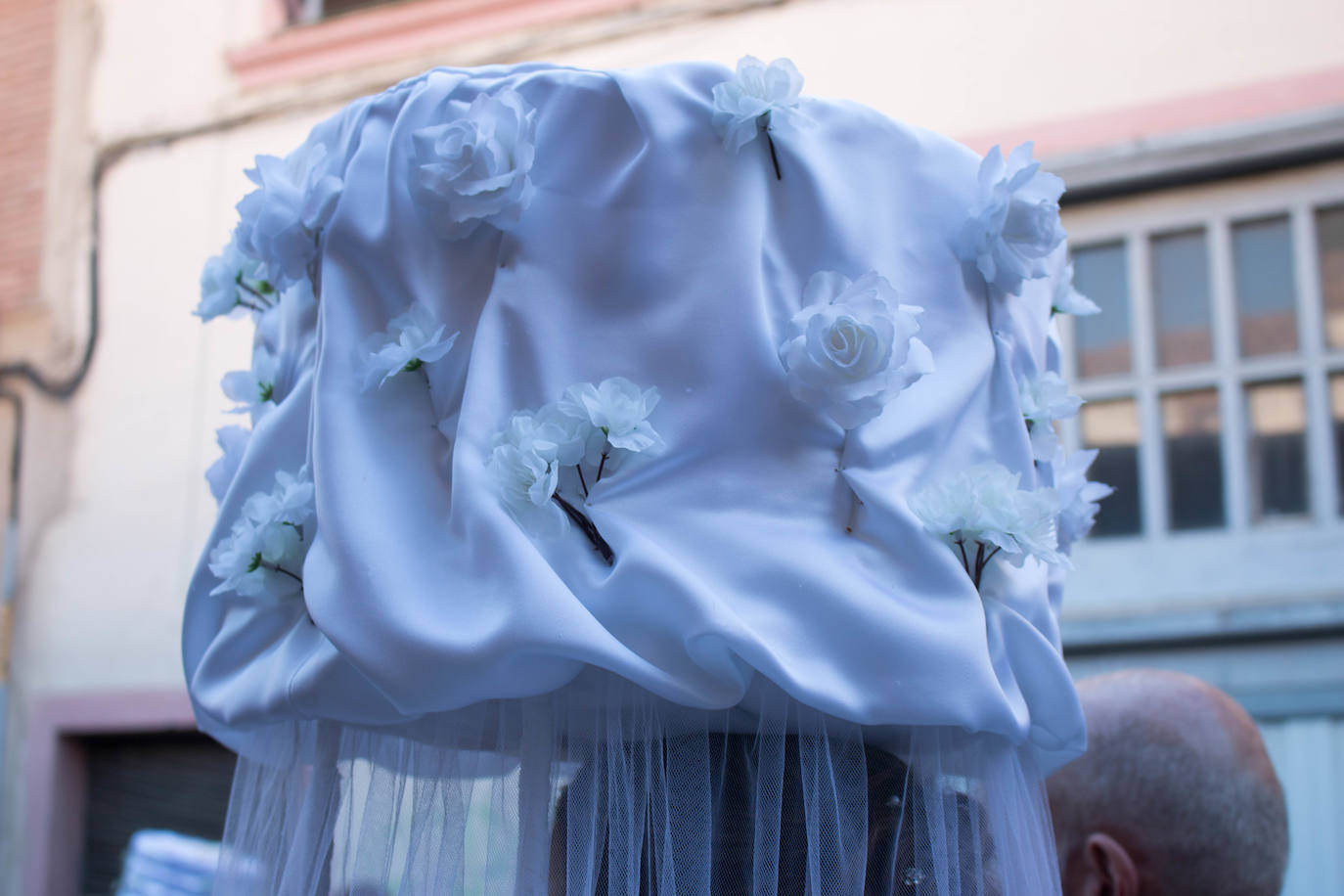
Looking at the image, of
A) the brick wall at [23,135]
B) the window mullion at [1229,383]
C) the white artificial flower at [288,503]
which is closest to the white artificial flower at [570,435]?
the white artificial flower at [288,503]

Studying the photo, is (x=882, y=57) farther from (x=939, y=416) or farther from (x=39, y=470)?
(x=39, y=470)

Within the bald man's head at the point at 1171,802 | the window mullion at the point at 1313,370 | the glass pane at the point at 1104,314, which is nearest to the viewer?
the bald man's head at the point at 1171,802

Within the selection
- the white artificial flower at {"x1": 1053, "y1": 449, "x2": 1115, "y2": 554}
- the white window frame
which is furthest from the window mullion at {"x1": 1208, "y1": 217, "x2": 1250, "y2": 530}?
the white artificial flower at {"x1": 1053, "y1": 449, "x2": 1115, "y2": 554}

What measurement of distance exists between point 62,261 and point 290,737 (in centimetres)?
355

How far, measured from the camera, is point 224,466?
4.23 feet

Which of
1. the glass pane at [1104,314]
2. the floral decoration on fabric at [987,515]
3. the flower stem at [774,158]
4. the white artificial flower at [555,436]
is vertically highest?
the glass pane at [1104,314]

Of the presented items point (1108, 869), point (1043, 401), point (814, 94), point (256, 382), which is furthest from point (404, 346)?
point (814, 94)

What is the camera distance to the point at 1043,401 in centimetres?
120

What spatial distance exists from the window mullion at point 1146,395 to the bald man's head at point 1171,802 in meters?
1.17

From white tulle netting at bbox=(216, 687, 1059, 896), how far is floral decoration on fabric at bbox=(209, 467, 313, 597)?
0.51ft

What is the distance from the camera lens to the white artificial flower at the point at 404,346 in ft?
3.45

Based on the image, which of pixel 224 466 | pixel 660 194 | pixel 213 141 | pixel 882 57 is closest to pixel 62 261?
pixel 213 141

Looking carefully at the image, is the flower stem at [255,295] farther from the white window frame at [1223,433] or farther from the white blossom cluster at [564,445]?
the white window frame at [1223,433]

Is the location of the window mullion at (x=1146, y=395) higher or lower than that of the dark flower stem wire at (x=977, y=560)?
higher
